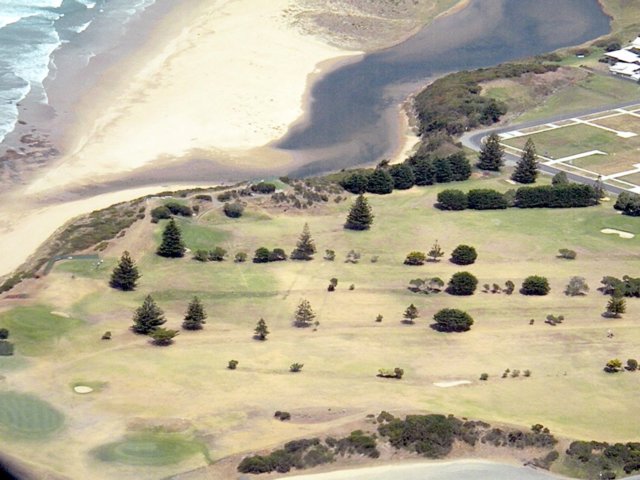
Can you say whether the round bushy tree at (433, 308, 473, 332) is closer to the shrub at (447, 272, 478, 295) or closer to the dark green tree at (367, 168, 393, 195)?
the shrub at (447, 272, 478, 295)

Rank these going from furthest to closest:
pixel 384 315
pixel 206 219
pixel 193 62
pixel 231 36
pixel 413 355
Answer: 1. pixel 231 36
2. pixel 193 62
3. pixel 206 219
4. pixel 384 315
5. pixel 413 355

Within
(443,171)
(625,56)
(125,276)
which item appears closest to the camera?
(125,276)

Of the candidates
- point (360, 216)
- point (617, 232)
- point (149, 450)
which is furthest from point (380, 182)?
point (149, 450)

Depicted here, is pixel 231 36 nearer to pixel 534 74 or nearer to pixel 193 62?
pixel 193 62

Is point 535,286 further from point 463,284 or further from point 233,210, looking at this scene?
point 233,210

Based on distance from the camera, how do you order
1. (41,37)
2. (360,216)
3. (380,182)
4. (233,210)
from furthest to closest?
(41,37) → (380,182) → (233,210) → (360,216)

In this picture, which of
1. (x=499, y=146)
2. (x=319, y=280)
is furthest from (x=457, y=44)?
(x=319, y=280)

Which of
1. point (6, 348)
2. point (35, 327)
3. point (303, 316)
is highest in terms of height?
point (6, 348)
